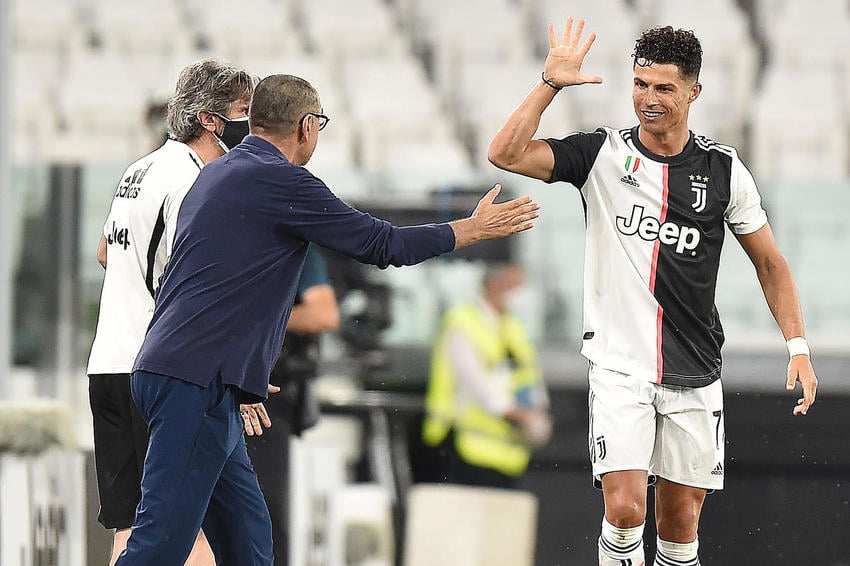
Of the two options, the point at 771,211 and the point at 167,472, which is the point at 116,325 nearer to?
the point at 167,472

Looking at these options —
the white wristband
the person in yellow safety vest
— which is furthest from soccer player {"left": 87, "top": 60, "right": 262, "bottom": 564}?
the person in yellow safety vest

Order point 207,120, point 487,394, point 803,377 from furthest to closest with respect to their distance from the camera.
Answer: point 487,394, point 803,377, point 207,120

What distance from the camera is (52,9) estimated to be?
6676 millimetres

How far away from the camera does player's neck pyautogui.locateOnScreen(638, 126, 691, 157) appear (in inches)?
135

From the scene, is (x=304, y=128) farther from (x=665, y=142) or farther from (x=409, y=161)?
(x=409, y=161)

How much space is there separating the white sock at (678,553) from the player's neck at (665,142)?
109 centimetres

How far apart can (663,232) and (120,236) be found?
57.1 inches

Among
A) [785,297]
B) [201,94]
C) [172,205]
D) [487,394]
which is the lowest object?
[487,394]

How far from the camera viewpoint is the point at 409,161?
651 centimetres

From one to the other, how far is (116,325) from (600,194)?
135 cm

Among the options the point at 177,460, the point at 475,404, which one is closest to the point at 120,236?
the point at 177,460

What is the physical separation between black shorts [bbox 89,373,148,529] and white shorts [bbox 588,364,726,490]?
1226 millimetres

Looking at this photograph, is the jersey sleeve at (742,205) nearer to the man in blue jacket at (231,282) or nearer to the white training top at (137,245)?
the man in blue jacket at (231,282)

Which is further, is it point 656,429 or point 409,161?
point 409,161
